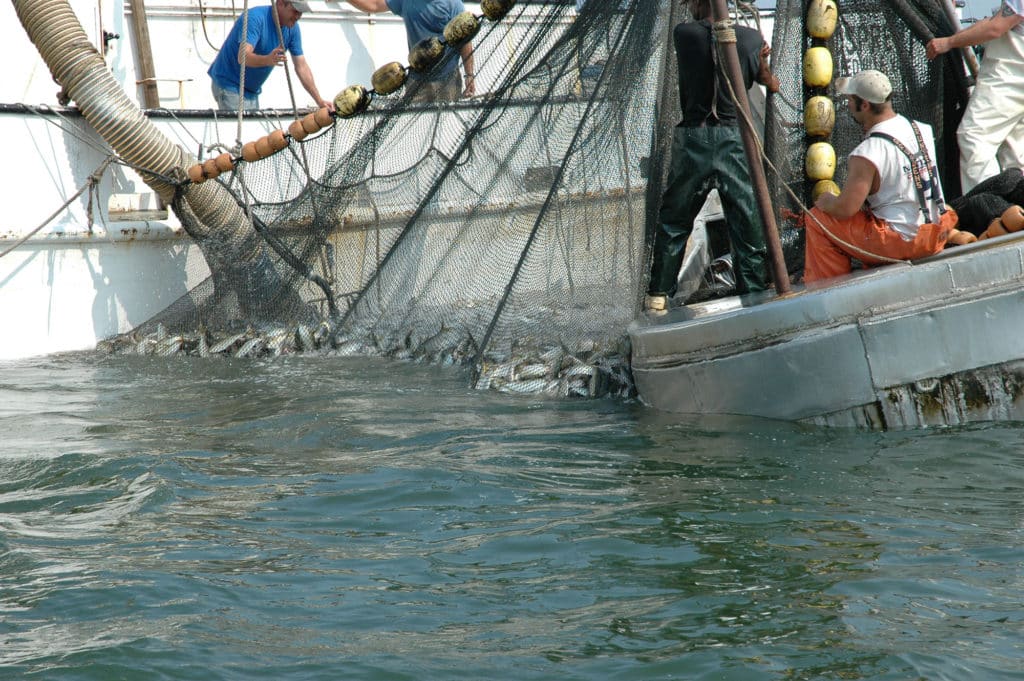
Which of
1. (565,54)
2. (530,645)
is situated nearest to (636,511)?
(530,645)

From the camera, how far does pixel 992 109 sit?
664cm

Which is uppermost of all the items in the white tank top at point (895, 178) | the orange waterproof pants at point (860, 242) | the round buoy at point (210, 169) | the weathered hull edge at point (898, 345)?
the round buoy at point (210, 169)

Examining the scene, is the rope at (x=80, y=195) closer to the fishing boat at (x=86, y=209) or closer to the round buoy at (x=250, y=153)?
the fishing boat at (x=86, y=209)

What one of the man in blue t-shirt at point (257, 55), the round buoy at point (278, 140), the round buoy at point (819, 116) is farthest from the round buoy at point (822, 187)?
the man in blue t-shirt at point (257, 55)

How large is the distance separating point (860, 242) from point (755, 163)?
2.27 feet

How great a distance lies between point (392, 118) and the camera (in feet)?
22.9

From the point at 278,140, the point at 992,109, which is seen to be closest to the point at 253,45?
the point at 278,140

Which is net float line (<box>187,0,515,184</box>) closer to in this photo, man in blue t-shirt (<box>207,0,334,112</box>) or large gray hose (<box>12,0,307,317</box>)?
large gray hose (<box>12,0,307,317</box>)

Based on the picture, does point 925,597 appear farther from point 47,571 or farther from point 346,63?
point 346,63

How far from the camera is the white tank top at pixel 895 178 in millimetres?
5402

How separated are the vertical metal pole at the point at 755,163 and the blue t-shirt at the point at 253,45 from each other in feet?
14.8

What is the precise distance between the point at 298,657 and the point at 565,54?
3.99 metres

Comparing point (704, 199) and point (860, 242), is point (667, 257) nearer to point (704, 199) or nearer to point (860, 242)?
point (704, 199)

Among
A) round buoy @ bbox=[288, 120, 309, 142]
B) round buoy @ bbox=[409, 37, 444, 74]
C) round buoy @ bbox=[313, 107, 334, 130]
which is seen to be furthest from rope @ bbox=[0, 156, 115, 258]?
round buoy @ bbox=[409, 37, 444, 74]
